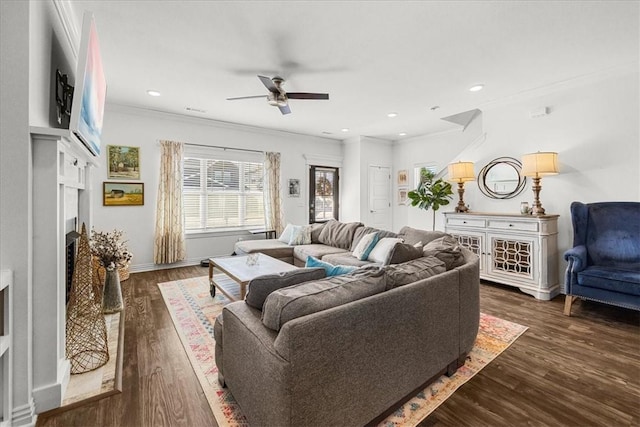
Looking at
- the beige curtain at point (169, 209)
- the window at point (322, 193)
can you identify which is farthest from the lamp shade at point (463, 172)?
the beige curtain at point (169, 209)

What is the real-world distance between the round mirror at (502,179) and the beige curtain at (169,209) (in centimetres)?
509

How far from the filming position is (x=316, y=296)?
1402 millimetres

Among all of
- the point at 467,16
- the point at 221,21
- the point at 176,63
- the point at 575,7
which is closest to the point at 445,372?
the point at 467,16

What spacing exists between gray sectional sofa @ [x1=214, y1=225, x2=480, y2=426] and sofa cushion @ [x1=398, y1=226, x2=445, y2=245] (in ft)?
4.93

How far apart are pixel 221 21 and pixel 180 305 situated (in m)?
2.94

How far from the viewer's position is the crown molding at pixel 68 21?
2.08 metres

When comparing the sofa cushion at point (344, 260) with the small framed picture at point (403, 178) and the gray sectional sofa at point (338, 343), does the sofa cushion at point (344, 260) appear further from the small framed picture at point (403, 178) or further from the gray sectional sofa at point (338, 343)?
the small framed picture at point (403, 178)

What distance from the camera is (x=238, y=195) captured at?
19.2 ft

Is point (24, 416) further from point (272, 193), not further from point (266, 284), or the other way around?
point (272, 193)

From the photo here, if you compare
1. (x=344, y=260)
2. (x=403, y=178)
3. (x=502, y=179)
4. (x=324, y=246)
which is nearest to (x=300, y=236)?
(x=324, y=246)

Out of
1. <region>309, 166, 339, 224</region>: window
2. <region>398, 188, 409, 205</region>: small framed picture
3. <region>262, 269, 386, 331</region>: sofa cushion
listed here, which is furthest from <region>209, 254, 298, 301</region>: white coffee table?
<region>398, 188, 409, 205</region>: small framed picture

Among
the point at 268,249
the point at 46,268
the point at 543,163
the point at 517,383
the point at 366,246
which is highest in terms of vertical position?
the point at 543,163

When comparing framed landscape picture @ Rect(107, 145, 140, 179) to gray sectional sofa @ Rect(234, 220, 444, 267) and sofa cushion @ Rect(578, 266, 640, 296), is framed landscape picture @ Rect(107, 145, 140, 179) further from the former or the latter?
sofa cushion @ Rect(578, 266, 640, 296)

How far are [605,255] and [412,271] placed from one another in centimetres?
293
